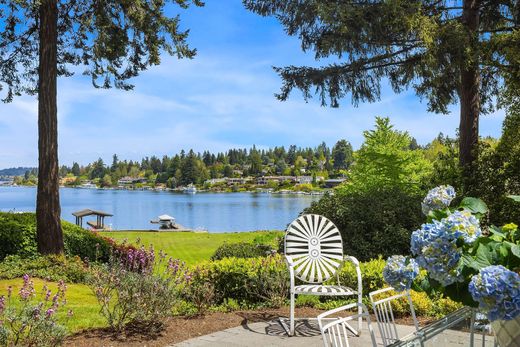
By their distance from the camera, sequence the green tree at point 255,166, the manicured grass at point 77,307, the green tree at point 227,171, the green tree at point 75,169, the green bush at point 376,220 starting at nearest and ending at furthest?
1. the manicured grass at point 77,307
2. the green bush at point 376,220
3. the green tree at point 255,166
4. the green tree at point 227,171
5. the green tree at point 75,169

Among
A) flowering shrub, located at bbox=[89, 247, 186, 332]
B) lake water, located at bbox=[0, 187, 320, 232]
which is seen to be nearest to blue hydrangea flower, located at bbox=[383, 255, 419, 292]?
flowering shrub, located at bbox=[89, 247, 186, 332]

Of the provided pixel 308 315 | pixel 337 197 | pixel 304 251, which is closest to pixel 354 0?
pixel 337 197

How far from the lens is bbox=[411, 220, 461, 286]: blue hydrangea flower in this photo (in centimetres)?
134

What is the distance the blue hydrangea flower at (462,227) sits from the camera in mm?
1337

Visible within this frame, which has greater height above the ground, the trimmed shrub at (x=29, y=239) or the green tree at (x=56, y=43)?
the green tree at (x=56, y=43)

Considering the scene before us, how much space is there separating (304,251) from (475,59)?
4757mm

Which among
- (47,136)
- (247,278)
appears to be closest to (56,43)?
(47,136)

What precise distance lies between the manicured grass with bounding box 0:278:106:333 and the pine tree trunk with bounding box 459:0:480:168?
6688 mm

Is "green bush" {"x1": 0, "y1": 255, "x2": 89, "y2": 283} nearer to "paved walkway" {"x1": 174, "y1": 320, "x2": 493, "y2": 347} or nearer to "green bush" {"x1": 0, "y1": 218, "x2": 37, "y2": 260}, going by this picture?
"green bush" {"x1": 0, "y1": 218, "x2": 37, "y2": 260}

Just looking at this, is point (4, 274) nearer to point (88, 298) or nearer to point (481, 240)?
point (88, 298)

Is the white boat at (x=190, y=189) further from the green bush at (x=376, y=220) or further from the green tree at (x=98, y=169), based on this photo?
the green bush at (x=376, y=220)

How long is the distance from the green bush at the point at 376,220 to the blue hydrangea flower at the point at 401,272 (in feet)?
18.4

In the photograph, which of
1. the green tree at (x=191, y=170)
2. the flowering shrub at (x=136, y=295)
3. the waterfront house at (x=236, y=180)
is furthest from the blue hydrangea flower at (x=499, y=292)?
the waterfront house at (x=236, y=180)

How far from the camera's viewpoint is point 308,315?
15.2 feet
